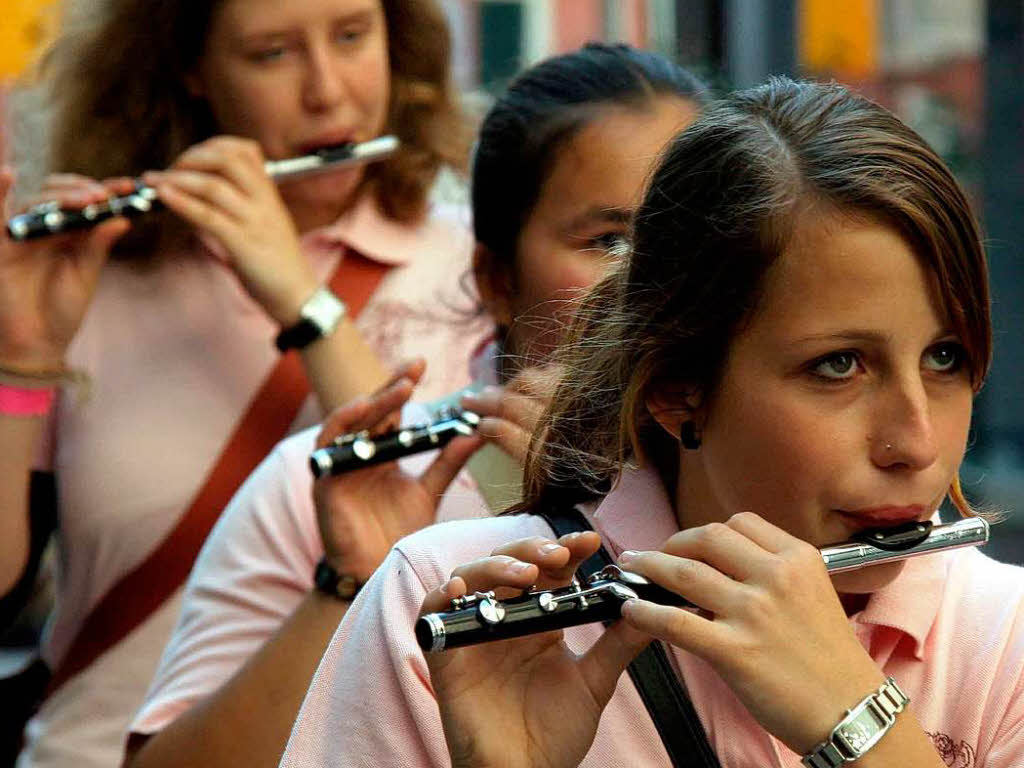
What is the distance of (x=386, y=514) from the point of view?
7.63 ft

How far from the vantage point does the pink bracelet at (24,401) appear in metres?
2.87

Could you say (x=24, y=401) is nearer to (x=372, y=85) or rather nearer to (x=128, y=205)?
(x=128, y=205)

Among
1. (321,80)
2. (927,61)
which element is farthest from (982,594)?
(927,61)

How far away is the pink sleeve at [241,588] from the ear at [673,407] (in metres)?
0.71

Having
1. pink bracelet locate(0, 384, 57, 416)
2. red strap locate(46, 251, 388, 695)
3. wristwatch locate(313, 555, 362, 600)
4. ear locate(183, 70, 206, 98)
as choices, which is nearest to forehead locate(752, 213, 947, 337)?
wristwatch locate(313, 555, 362, 600)

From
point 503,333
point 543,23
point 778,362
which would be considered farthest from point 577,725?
point 543,23

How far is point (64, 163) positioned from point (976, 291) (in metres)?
2.05

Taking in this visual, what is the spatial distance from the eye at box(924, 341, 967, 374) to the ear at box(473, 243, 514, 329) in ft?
2.86

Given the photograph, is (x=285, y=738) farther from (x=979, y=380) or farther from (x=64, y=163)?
(x=64, y=163)

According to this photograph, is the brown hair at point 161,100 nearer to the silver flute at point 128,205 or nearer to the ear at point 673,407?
the silver flute at point 128,205

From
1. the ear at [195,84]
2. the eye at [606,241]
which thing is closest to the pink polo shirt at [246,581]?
the eye at [606,241]

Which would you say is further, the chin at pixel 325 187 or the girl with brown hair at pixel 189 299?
the chin at pixel 325 187

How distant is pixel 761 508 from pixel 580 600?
0.20 metres

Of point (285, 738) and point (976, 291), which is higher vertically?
point (976, 291)
